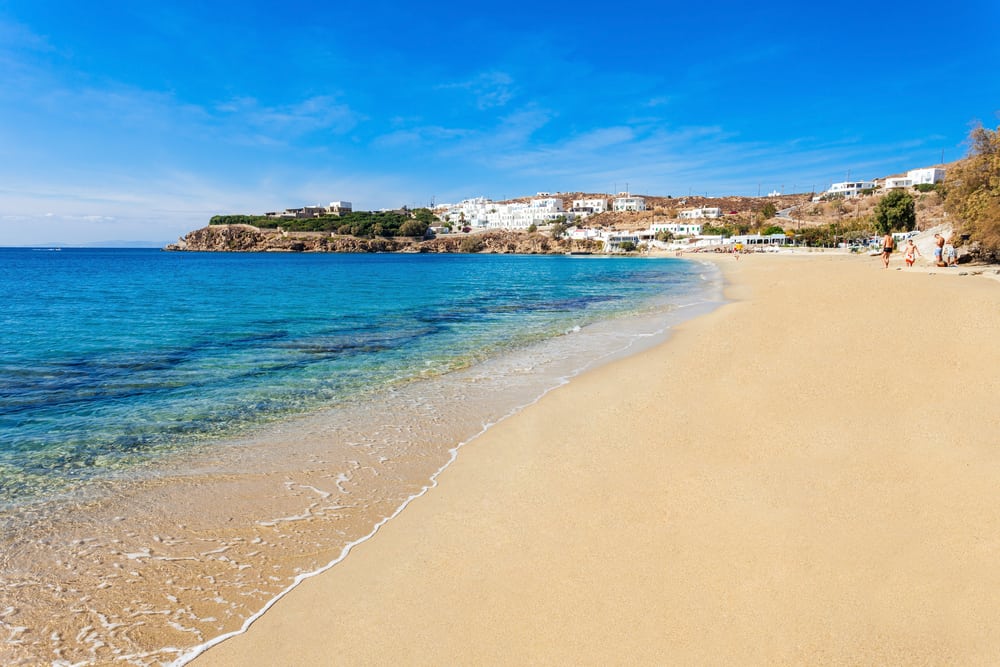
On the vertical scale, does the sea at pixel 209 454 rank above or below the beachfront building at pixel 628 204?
below

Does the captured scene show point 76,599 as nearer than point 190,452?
Yes

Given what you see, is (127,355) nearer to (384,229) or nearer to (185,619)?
(185,619)

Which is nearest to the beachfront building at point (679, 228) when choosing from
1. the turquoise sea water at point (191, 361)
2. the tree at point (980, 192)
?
the tree at point (980, 192)

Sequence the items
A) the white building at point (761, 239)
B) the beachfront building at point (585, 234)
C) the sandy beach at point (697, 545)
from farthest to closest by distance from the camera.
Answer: the beachfront building at point (585, 234) < the white building at point (761, 239) < the sandy beach at point (697, 545)

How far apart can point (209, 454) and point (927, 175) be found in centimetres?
16758

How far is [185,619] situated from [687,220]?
14862 cm

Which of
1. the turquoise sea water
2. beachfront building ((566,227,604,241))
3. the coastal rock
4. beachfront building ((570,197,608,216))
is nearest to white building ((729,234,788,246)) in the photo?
the coastal rock

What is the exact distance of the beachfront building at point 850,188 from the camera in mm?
149500

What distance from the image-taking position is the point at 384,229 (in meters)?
147

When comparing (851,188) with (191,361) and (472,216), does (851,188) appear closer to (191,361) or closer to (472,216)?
(472,216)

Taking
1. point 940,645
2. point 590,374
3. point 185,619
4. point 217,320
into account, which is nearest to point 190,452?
point 185,619

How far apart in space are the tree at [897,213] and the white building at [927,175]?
80.0 meters

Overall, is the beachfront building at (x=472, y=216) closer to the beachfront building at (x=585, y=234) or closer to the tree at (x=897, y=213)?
the beachfront building at (x=585, y=234)

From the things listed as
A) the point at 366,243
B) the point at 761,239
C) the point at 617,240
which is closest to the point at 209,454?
the point at 761,239
